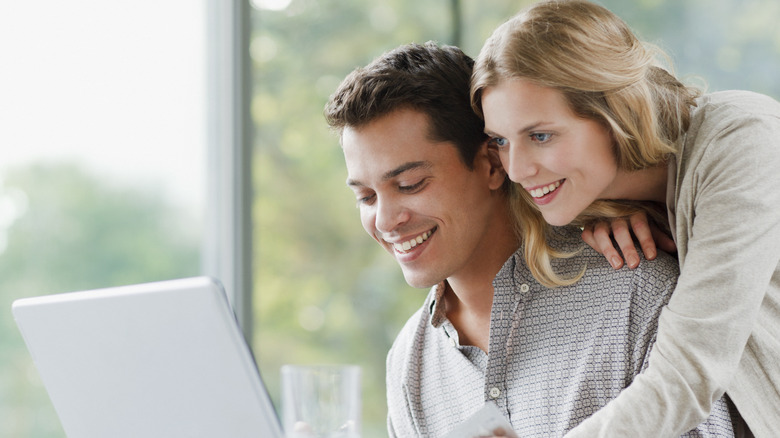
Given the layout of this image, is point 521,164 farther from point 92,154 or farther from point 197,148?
point 197,148

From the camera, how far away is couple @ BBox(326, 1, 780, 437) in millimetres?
1353

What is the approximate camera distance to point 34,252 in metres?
2.35

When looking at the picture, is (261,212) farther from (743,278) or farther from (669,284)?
(743,278)

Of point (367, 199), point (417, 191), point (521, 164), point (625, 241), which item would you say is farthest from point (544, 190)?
point (367, 199)

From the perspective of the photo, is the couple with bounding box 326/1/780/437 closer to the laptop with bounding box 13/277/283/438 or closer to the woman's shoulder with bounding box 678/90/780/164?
the woman's shoulder with bounding box 678/90/780/164

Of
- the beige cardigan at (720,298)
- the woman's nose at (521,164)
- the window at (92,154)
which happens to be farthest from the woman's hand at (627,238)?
the window at (92,154)

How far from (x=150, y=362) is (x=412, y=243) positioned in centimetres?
80

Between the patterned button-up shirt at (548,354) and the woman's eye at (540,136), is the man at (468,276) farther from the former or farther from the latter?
the woman's eye at (540,136)

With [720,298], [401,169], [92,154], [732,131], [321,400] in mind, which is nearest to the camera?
[321,400]

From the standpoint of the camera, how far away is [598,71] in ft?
4.84

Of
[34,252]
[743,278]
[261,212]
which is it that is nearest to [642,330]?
[743,278]

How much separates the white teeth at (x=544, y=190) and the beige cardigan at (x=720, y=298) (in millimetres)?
212

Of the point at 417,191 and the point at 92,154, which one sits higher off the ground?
Result: the point at 417,191

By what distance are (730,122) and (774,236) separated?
0.70ft
